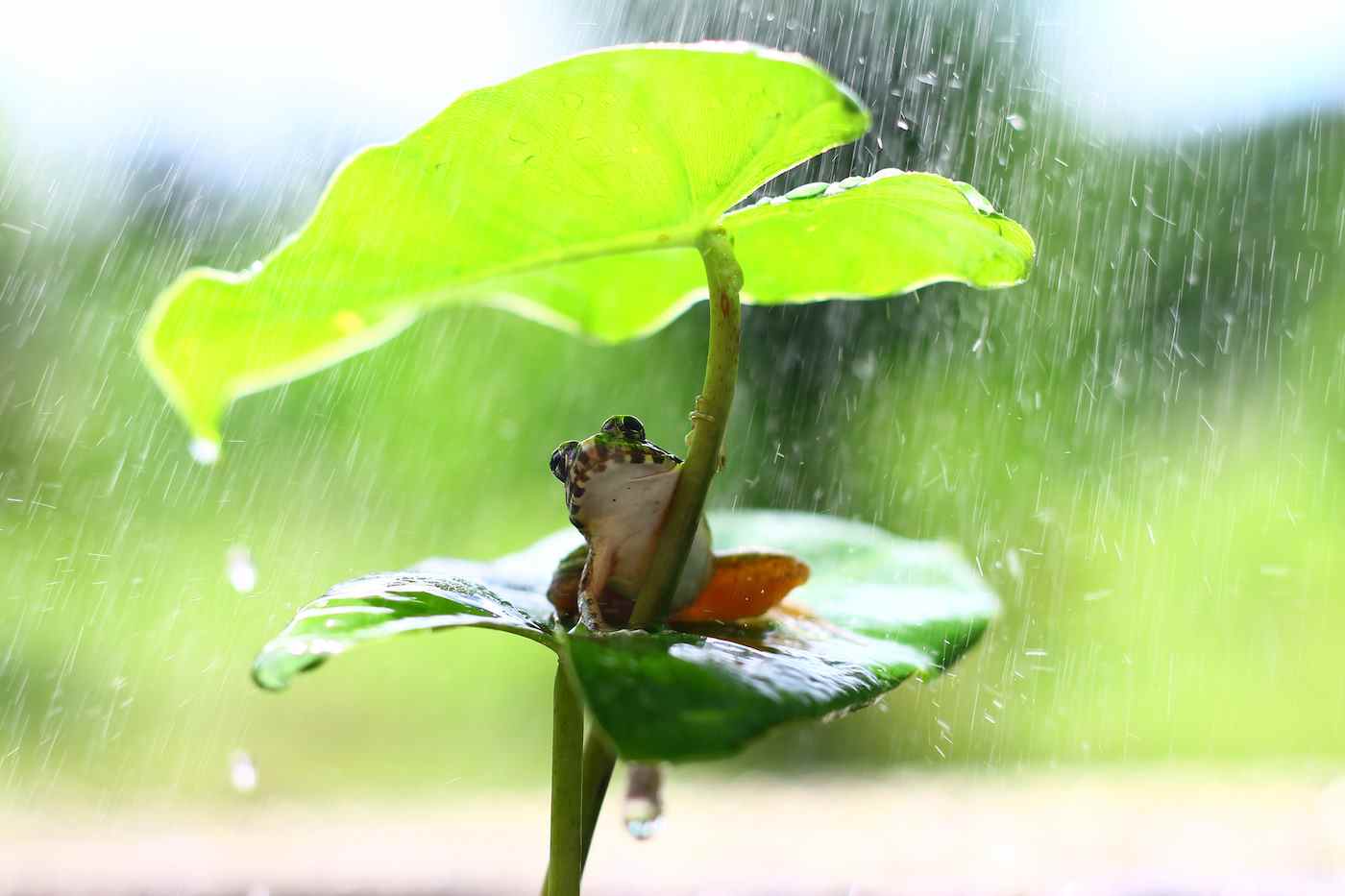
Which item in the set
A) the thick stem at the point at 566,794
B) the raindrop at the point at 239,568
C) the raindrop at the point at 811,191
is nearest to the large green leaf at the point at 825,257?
the raindrop at the point at 811,191

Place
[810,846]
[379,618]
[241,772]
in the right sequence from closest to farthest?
[379,618] → [810,846] → [241,772]

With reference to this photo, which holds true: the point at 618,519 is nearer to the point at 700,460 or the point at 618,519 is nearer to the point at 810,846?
the point at 700,460

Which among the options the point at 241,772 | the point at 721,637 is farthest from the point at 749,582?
the point at 241,772

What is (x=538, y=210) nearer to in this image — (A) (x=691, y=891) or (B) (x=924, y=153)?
(A) (x=691, y=891)

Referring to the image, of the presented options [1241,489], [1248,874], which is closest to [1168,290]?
[1241,489]

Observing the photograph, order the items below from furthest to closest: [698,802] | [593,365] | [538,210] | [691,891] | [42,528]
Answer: [593,365] → [42,528] → [698,802] → [691,891] → [538,210]

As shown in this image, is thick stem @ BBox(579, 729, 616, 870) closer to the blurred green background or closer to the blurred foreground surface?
the blurred foreground surface
